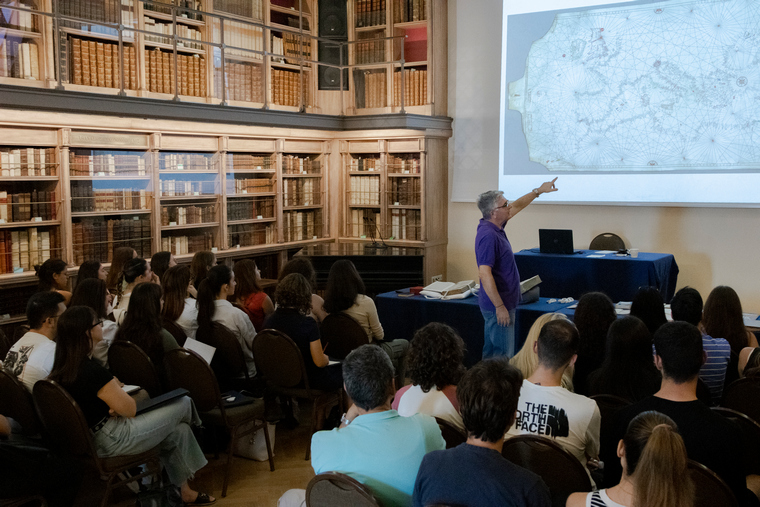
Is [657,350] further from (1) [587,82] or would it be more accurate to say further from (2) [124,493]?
(1) [587,82]

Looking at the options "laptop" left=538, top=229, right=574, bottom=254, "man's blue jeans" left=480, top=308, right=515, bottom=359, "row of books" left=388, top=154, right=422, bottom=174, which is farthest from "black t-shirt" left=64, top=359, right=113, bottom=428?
"row of books" left=388, top=154, right=422, bottom=174

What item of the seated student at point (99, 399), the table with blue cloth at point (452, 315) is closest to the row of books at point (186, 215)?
the table with blue cloth at point (452, 315)

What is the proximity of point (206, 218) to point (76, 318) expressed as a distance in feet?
14.8

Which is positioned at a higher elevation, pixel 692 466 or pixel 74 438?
pixel 692 466

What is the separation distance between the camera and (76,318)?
10.1 ft

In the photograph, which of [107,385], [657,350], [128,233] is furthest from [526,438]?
[128,233]

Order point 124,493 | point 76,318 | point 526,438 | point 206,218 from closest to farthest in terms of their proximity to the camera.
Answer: point 526,438 → point 76,318 → point 124,493 → point 206,218

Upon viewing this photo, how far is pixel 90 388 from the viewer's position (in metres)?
3.10

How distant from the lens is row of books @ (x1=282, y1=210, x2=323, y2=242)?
28.1 ft

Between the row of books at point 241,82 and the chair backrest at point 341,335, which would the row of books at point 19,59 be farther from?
the chair backrest at point 341,335

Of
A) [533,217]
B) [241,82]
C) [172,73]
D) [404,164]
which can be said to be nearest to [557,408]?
[172,73]

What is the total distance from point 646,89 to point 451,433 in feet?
19.1

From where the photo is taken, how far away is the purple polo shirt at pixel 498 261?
475 centimetres

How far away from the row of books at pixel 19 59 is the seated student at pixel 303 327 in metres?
3.31
